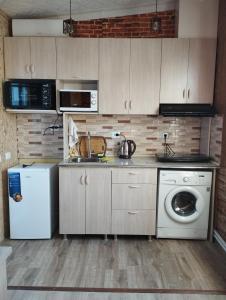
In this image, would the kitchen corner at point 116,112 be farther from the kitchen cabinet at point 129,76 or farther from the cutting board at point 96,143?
the cutting board at point 96,143

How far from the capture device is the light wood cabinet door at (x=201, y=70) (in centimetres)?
312

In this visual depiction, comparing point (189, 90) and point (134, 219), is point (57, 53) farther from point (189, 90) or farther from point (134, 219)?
point (134, 219)

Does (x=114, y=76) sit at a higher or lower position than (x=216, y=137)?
higher

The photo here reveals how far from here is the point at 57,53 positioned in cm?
311

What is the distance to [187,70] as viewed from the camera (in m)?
3.15

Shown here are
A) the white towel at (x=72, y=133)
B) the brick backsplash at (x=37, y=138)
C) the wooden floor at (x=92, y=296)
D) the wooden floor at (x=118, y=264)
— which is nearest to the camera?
the wooden floor at (x=92, y=296)

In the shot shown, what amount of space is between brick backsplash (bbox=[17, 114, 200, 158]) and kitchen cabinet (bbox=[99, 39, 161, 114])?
1.18 ft

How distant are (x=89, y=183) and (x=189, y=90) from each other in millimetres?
1667

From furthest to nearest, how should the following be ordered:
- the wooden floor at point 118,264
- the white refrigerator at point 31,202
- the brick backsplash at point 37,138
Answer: the brick backsplash at point 37,138, the white refrigerator at point 31,202, the wooden floor at point 118,264

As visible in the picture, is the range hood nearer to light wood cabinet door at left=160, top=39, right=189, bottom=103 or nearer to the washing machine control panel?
light wood cabinet door at left=160, top=39, right=189, bottom=103

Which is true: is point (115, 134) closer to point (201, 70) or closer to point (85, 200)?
point (85, 200)

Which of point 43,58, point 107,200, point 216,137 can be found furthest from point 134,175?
point 43,58

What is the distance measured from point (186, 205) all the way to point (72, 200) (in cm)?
141

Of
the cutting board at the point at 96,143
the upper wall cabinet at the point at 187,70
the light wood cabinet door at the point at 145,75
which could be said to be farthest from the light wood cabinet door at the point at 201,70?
the cutting board at the point at 96,143
